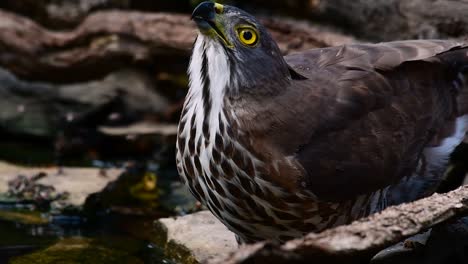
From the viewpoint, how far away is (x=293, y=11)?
25.4 feet

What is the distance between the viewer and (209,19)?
4.30 m

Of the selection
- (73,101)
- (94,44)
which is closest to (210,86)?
(94,44)

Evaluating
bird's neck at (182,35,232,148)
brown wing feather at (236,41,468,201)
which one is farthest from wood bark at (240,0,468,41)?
bird's neck at (182,35,232,148)

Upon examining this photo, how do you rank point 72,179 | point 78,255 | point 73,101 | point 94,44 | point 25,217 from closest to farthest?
point 78,255
point 25,217
point 72,179
point 94,44
point 73,101

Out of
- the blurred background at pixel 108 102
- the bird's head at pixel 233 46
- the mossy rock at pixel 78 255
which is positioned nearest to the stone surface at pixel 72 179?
the blurred background at pixel 108 102

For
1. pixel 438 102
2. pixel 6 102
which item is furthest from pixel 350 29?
pixel 6 102

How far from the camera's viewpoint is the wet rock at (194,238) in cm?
521

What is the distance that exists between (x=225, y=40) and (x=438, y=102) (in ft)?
5.49

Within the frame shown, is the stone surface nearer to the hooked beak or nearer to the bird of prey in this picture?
the bird of prey

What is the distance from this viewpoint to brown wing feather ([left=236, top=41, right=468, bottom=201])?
174 inches

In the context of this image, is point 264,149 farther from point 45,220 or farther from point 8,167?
point 8,167

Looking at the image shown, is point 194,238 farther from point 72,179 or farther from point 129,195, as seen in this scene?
point 72,179

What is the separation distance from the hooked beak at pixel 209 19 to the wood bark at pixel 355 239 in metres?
1.24

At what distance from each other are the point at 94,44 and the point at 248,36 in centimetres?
381
